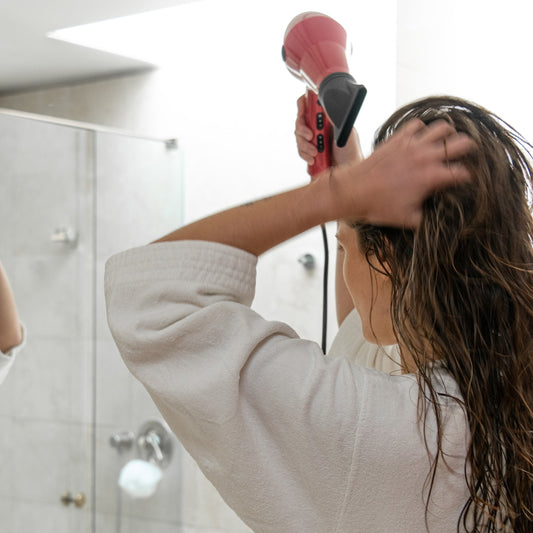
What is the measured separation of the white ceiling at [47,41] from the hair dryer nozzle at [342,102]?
906 mm

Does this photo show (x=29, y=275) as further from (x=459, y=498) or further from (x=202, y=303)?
(x=459, y=498)

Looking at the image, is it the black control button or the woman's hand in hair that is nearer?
the woman's hand in hair

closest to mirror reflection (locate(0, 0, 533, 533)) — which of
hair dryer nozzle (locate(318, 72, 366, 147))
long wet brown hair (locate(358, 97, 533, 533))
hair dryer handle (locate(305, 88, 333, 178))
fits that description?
hair dryer handle (locate(305, 88, 333, 178))

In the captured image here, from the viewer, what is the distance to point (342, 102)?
2.21 ft

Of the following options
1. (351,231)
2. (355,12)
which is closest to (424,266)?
(351,231)

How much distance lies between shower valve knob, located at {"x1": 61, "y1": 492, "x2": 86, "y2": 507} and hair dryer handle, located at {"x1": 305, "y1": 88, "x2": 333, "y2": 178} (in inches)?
49.0

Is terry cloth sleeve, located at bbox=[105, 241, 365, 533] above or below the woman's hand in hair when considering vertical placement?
below

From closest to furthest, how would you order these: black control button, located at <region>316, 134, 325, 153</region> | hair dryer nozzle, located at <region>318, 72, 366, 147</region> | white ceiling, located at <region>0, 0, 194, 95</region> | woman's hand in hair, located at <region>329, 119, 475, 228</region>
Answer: woman's hand in hair, located at <region>329, 119, 475, 228</region> → hair dryer nozzle, located at <region>318, 72, 366, 147</region> → black control button, located at <region>316, 134, 325, 153</region> → white ceiling, located at <region>0, 0, 194, 95</region>

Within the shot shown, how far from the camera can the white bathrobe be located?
532mm

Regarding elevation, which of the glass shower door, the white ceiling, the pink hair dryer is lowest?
the glass shower door

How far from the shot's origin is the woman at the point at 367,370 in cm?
53

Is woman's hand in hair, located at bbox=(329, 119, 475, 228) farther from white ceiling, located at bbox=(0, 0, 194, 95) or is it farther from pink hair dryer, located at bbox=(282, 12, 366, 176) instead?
white ceiling, located at bbox=(0, 0, 194, 95)

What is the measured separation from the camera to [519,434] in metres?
0.57

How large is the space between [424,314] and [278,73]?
119 centimetres
